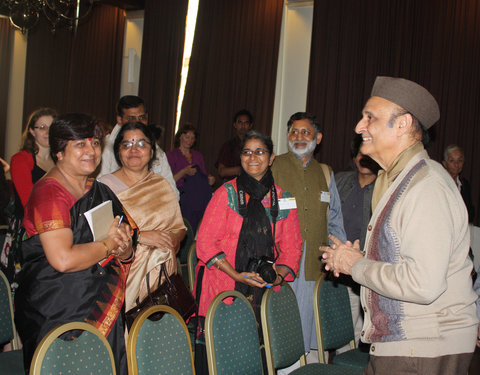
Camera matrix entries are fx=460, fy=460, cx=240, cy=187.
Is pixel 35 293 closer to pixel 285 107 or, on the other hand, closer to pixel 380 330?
pixel 380 330

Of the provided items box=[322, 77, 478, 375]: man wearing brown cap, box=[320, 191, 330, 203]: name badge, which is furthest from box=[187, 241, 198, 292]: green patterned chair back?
box=[322, 77, 478, 375]: man wearing brown cap

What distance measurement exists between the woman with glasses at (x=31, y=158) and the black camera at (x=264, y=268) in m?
1.59

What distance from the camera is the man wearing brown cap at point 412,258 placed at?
1.54m

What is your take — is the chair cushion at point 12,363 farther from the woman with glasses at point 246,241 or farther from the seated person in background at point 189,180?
the seated person in background at point 189,180

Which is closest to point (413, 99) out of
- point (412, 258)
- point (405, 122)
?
point (405, 122)

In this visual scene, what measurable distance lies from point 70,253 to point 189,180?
11.9ft

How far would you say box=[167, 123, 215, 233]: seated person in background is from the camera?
5.53 metres

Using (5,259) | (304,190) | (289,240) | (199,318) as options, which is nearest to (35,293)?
(199,318)

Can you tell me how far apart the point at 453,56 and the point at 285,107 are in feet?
7.35

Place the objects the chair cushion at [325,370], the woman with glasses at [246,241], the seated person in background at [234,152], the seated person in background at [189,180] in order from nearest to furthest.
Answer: the chair cushion at [325,370], the woman with glasses at [246,241], the seated person in background at [189,180], the seated person in background at [234,152]

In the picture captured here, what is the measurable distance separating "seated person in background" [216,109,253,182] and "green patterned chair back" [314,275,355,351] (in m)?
2.91

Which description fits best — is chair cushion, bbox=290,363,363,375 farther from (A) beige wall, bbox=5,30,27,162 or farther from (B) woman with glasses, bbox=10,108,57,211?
(A) beige wall, bbox=5,30,27,162

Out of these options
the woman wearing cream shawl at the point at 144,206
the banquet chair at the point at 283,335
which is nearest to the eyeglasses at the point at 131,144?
the woman wearing cream shawl at the point at 144,206

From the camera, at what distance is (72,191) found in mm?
2102
